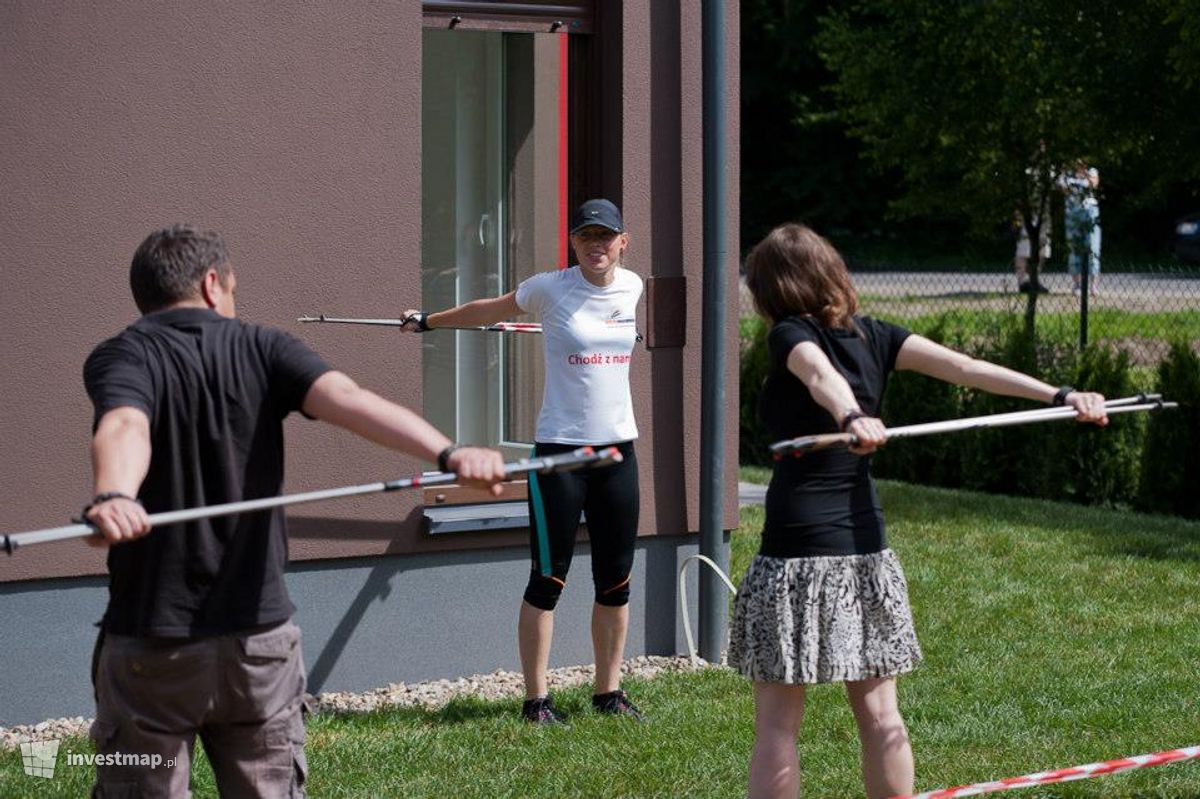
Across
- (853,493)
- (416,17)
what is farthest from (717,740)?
(416,17)

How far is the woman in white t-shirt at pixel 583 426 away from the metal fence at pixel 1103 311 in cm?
698

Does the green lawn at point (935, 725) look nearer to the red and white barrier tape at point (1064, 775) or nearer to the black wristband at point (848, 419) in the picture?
the red and white barrier tape at point (1064, 775)

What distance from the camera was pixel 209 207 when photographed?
239 inches

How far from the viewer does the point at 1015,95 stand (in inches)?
510

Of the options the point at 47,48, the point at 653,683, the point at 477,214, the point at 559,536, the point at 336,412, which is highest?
the point at 47,48

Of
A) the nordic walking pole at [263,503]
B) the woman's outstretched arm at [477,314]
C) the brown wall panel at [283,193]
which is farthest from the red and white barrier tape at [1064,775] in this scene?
the brown wall panel at [283,193]

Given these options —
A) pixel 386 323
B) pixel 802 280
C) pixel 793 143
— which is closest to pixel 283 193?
pixel 386 323

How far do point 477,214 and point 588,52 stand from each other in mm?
855

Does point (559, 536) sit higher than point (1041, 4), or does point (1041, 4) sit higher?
point (1041, 4)

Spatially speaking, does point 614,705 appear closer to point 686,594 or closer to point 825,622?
point 686,594

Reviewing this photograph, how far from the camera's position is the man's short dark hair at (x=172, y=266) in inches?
136

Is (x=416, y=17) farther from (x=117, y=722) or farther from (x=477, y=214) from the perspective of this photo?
(x=117, y=722)

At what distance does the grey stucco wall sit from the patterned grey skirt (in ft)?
8.40

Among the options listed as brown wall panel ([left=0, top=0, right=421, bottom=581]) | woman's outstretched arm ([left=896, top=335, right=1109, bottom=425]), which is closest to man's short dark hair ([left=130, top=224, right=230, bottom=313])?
woman's outstretched arm ([left=896, top=335, right=1109, bottom=425])
